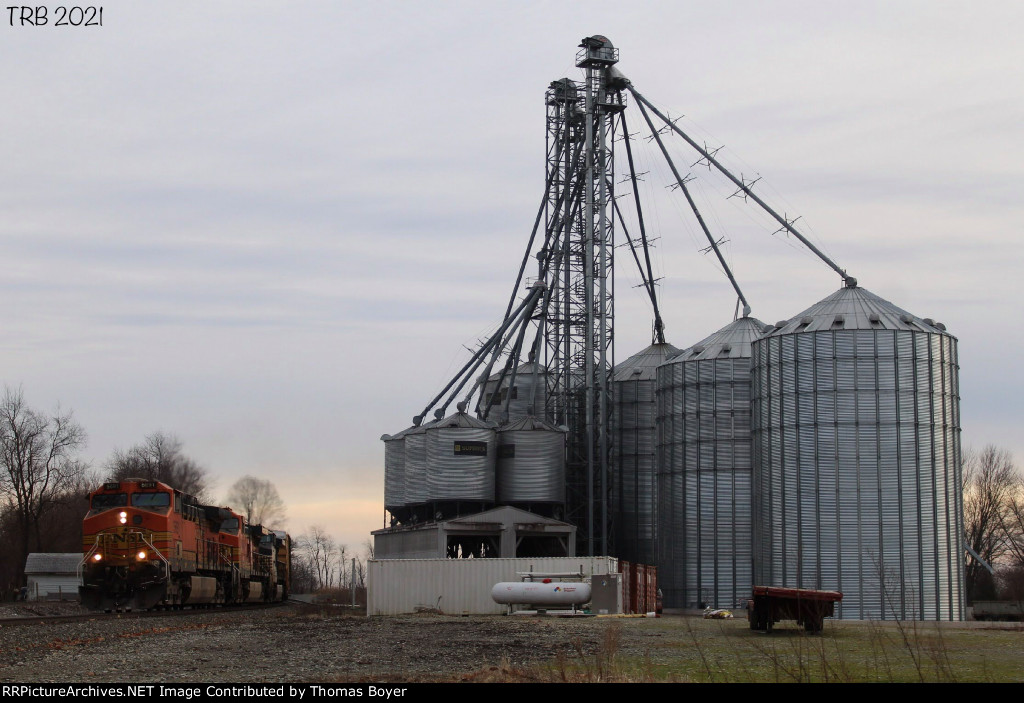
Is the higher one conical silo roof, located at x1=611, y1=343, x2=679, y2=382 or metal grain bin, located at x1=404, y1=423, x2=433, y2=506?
conical silo roof, located at x1=611, y1=343, x2=679, y2=382

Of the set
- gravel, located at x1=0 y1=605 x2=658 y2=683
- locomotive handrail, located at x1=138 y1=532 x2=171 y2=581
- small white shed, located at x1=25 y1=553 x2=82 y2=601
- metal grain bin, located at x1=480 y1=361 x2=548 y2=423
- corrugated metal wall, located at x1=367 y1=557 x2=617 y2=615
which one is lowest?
small white shed, located at x1=25 y1=553 x2=82 y2=601

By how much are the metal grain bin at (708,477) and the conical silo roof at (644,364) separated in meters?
9.13

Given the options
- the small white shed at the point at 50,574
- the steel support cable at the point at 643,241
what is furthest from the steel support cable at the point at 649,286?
the small white shed at the point at 50,574

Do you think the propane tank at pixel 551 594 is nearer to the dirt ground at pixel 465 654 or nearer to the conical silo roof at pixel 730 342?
the dirt ground at pixel 465 654

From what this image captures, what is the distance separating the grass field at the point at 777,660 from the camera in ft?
57.9

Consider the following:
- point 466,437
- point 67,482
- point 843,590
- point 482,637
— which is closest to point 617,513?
point 466,437

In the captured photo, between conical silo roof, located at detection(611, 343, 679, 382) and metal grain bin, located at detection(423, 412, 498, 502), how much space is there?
33.6 feet

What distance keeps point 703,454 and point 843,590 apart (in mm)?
13882

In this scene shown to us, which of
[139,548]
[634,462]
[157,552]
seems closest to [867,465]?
[634,462]

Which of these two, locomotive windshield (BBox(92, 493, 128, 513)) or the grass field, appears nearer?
the grass field

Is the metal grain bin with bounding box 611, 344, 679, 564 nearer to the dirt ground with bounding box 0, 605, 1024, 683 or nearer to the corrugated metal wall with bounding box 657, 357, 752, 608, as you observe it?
the corrugated metal wall with bounding box 657, 357, 752, 608

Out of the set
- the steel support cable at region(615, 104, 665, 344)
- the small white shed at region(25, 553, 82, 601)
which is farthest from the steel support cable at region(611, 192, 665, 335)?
the small white shed at region(25, 553, 82, 601)

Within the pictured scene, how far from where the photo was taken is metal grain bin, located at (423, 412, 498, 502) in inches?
2817

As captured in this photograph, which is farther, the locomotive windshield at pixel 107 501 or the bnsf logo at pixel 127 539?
the locomotive windshield at pixel 107 501
